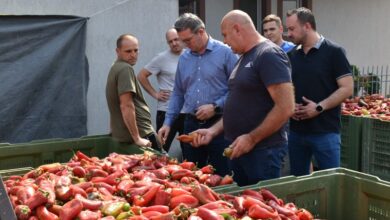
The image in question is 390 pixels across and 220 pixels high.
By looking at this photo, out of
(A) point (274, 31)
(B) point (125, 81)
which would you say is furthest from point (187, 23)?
(A) point (274, 31)

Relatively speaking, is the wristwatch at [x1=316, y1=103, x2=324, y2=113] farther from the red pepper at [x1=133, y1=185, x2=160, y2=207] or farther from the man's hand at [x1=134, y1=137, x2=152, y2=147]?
the red pepper at [x1=133, y1=185, x2=160, y2=207]

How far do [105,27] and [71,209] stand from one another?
4.82 m

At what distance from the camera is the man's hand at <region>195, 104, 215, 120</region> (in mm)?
4719

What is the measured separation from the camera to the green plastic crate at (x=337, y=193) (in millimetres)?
3100

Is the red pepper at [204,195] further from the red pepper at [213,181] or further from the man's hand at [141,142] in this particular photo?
the man's hand at [141,142]

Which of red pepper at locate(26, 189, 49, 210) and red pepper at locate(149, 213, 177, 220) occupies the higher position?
red pepper at locate(26, 189, 49, 210)

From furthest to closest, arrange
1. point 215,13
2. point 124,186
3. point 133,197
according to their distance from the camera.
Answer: point 215,13 → point 124,186 → point 133,197

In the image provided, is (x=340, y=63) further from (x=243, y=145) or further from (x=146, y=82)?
→ (x=146, y=82)

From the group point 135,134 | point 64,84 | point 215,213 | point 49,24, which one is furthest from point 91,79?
point 215,213

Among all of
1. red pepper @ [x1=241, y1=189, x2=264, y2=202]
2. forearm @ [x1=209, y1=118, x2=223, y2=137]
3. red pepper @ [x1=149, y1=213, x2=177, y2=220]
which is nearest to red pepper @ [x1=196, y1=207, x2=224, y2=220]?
red pepper @ [x1=149, y1=213, x2=177, y2=220]

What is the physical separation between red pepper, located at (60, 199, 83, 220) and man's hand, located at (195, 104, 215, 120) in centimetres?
208

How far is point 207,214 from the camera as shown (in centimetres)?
265

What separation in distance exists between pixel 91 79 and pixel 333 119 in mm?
3664

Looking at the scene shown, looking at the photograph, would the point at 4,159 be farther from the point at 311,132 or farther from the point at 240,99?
the point at 311,132
